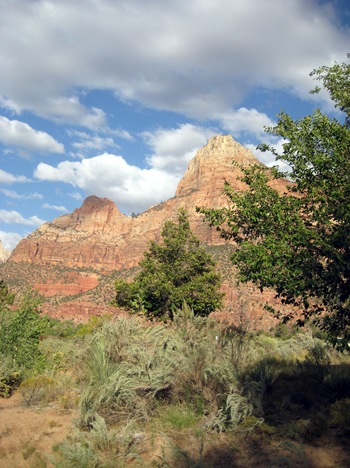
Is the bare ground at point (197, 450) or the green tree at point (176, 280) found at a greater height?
the green tree at point (176, 280)

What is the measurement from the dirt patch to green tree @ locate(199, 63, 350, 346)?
5643 mm

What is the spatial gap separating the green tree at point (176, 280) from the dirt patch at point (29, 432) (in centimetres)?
1343

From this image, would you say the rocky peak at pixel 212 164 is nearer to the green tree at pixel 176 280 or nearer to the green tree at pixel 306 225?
the green tree at pixel 176 280

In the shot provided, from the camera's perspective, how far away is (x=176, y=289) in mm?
25000

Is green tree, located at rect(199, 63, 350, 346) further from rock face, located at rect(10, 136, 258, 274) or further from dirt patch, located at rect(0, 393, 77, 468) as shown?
rock face, located at rect(10, 136, 258, 274)

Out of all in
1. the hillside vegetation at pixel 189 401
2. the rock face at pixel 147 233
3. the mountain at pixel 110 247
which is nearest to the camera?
the hillside vegetation at pixel 189 401

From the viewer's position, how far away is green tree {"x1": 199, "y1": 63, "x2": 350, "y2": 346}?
8.00m

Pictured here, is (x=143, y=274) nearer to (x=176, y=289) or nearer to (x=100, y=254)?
(x=176, y=289)

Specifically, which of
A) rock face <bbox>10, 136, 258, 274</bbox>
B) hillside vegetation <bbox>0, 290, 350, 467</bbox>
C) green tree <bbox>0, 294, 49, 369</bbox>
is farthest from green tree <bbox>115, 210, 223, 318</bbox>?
rock face <bbox>10, 136, 258, 274</bbox>

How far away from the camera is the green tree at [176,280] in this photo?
82.3 feet

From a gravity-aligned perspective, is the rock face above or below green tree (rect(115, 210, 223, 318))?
above

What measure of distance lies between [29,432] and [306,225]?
7.96 metres

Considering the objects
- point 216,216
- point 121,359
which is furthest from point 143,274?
point 216,216

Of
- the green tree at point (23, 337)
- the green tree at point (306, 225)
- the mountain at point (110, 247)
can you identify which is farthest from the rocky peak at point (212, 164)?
the green tree at point (306, 225)
